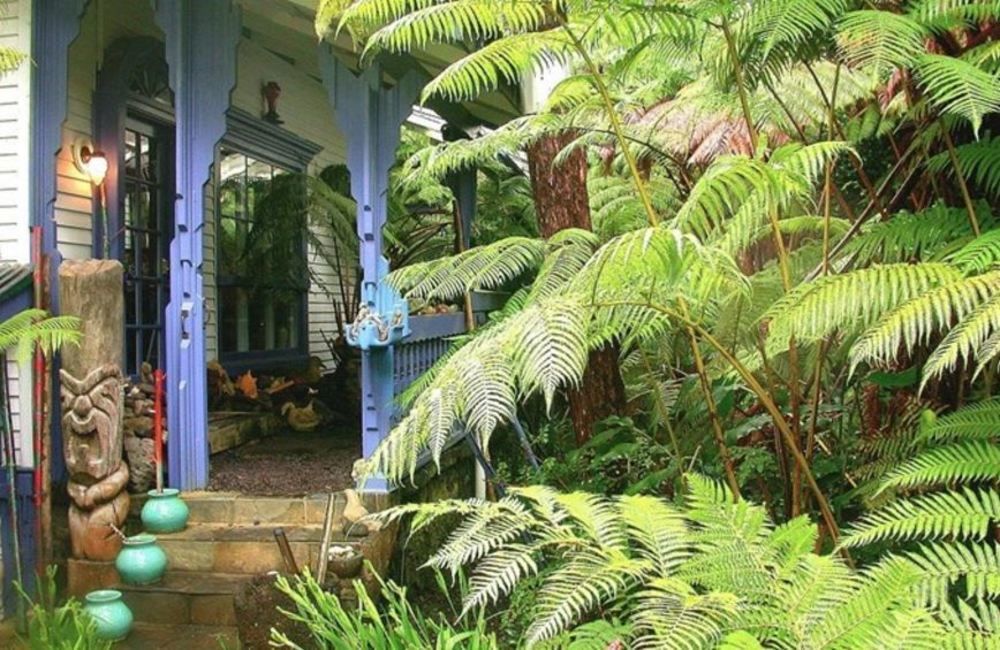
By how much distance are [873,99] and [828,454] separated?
3.99 feet

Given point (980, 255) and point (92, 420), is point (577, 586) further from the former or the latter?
point (92, 420)

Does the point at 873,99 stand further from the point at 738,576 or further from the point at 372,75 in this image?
the point at 372,75

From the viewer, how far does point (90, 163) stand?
5074 mm

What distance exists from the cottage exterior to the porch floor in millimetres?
280

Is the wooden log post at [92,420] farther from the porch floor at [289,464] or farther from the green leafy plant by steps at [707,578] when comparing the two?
the green leafy plant by steps at [707,578]

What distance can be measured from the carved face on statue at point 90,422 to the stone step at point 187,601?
1.95ft

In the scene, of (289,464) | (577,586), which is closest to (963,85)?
(577,586)

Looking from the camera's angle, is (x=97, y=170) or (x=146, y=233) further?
(x=146, y=233)

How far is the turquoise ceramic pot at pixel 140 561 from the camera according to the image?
12.5 feet

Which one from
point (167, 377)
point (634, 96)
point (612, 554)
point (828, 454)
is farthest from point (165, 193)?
point (612, 554)

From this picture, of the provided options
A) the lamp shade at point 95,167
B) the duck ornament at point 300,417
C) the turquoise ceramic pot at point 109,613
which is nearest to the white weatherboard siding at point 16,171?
the lamp shade at point 95,167

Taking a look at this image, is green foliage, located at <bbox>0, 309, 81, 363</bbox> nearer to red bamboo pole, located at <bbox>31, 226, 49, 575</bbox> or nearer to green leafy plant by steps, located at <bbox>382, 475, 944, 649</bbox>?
red bamboo pole, located at <bbox>31, 226, 49, 575</bbox>

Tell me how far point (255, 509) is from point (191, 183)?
1653 mm

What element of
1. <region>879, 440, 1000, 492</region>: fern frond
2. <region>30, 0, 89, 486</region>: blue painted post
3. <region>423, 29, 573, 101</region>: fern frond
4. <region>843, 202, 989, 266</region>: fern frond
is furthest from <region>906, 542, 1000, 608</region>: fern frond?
<region>30, 0, 89, 486</region>: blue painted post
